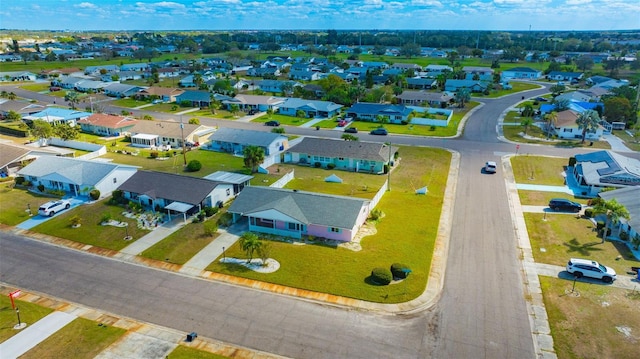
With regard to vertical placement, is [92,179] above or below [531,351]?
above

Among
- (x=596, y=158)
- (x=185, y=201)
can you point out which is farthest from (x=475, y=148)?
(x=185, y=201)

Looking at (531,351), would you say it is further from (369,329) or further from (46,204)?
(46,204)

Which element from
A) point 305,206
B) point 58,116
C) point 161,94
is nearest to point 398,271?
point 305,206

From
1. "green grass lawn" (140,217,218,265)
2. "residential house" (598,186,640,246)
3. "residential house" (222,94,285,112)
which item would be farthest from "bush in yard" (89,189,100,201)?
"residential house" (598,186,640,246)

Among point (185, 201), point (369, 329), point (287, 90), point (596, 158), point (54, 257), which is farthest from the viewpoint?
point (287, 90)

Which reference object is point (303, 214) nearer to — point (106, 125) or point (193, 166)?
point (193, 166)

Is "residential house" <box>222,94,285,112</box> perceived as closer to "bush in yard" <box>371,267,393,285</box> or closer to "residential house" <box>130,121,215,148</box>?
"residential house" <box>130,121,215,148</box>
